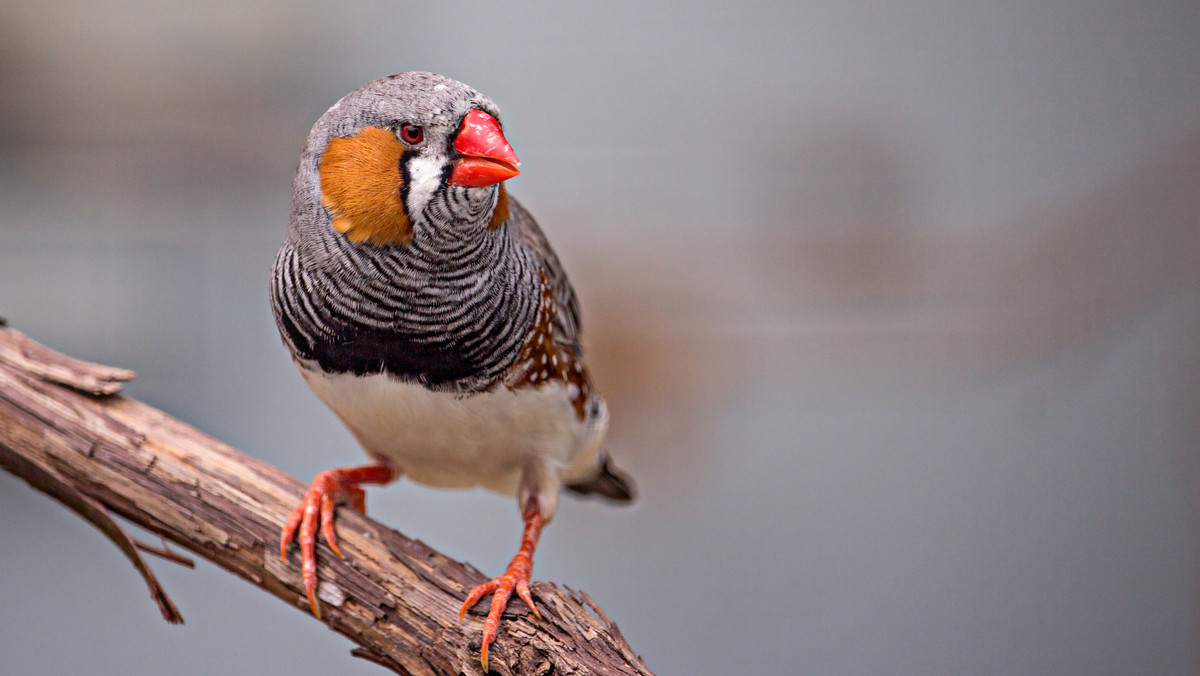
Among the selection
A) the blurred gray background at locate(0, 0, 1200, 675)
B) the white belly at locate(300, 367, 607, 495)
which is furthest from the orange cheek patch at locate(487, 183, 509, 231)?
the blurred gray background at locate(0, 0, 1200, 675)

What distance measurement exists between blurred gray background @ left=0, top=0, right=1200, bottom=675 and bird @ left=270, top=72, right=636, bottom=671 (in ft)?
4.39

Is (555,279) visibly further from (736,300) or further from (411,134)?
(736,300)

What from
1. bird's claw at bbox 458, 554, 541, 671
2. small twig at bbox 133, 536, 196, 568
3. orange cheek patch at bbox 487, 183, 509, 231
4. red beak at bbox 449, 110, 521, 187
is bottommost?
small twig at bbox 133, 536, 196, 568

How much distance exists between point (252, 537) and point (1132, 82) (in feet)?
8.82

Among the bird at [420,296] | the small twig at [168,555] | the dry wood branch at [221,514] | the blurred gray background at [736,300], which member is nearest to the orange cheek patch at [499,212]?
the bird at [420,296]

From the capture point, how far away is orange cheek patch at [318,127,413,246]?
1.23m

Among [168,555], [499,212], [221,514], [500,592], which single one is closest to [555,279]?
[499,212]

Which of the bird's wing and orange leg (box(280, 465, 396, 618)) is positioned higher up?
the bird's wing

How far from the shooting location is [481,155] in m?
1.20

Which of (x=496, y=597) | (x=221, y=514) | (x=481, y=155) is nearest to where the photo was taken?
(x=481, y=155)

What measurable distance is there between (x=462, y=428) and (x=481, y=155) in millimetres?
450

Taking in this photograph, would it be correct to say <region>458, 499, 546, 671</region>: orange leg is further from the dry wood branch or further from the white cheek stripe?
the white cheek stripe

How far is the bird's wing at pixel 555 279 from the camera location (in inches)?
61.6

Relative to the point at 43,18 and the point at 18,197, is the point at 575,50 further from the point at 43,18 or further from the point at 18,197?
the point at 18,197
